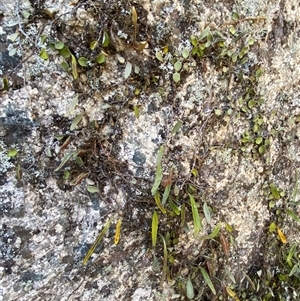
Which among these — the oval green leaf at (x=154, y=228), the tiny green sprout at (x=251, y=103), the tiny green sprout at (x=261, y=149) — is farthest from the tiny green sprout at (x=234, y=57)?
the oval green leaf at (x=154, y=228)

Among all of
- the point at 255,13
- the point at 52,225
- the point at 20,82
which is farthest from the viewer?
the point at 255,13

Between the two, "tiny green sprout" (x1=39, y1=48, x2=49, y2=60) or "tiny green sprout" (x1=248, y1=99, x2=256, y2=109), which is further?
"tiny green sprout" (x1=248, y1=99, x2=256, y2=109)

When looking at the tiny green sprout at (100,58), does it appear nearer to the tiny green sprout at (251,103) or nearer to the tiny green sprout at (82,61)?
the tiny green sprout at (82,61)

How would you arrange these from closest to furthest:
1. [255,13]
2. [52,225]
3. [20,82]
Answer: [20,82] < [52,225] < [255,13]

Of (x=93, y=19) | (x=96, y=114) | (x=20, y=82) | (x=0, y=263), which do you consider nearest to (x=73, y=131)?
(x=96, y=114)

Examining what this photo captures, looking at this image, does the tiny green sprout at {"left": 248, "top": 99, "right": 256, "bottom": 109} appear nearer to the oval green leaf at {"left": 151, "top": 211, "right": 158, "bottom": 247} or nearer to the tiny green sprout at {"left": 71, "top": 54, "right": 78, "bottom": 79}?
the oval green leaf at {"left": 151, "top": 211, "right": 158, "bottom": 247}

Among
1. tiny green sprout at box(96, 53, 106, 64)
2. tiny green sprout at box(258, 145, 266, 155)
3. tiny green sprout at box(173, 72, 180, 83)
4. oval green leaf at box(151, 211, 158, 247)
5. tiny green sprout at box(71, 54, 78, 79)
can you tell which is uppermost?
tiny green sprout at box(96, 53, 106, 64)

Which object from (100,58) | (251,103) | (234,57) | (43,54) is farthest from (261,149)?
(43,54)

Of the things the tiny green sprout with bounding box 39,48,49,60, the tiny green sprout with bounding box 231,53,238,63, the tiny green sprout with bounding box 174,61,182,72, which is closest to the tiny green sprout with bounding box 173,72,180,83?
the tiny green sprout with bounding box 174,61,182,72

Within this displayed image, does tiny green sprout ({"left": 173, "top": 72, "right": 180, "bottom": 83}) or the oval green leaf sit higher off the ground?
tiny green sprout ({"left": 173, "top": 72, "right": 180, "bottom": 83})

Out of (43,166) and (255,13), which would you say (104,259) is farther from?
(255,13)

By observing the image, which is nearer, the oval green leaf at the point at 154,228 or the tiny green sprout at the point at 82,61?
the tiny green sprout at the point at 82,61
